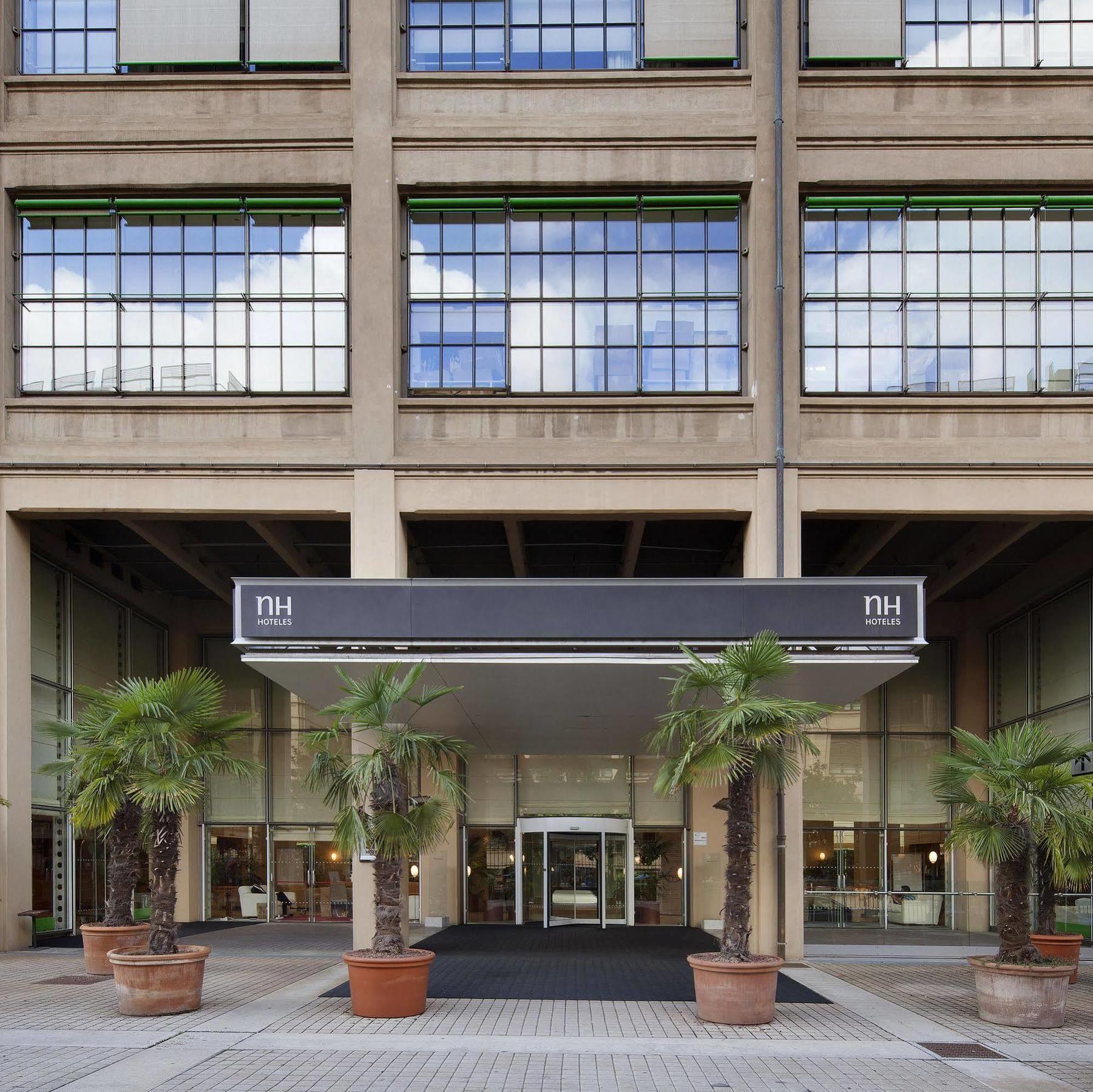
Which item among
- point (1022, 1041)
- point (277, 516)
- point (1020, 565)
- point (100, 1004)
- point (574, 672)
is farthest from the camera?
point (1020, 565)

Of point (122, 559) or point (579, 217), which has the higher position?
point (579, 217)

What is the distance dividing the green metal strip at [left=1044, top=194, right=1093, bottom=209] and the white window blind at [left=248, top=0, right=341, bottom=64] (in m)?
13.2

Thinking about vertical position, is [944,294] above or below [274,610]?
above

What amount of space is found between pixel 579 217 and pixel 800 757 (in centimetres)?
1380

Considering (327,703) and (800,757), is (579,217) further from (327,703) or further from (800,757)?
(800,757)

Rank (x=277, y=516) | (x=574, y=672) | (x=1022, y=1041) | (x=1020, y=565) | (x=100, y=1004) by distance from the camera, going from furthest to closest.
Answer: (x=1020, y=565) → (x=277, y=516) → (x=574, y=672) → (x=100, y=1004) → (x=1022, y=1041)

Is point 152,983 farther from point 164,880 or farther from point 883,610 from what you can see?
point 883,610

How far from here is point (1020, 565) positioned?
25.5 meters

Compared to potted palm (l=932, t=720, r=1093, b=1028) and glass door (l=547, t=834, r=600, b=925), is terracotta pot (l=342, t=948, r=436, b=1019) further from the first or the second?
glass door (l=547, t=834, r=600, b=925)

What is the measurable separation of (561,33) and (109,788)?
602 inches

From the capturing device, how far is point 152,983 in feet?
43.7

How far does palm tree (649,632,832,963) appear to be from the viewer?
42.9 feet

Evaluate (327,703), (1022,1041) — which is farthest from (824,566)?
(1022,1041)

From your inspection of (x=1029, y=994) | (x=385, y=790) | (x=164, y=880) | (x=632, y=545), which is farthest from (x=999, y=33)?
(x=164, y=880)
